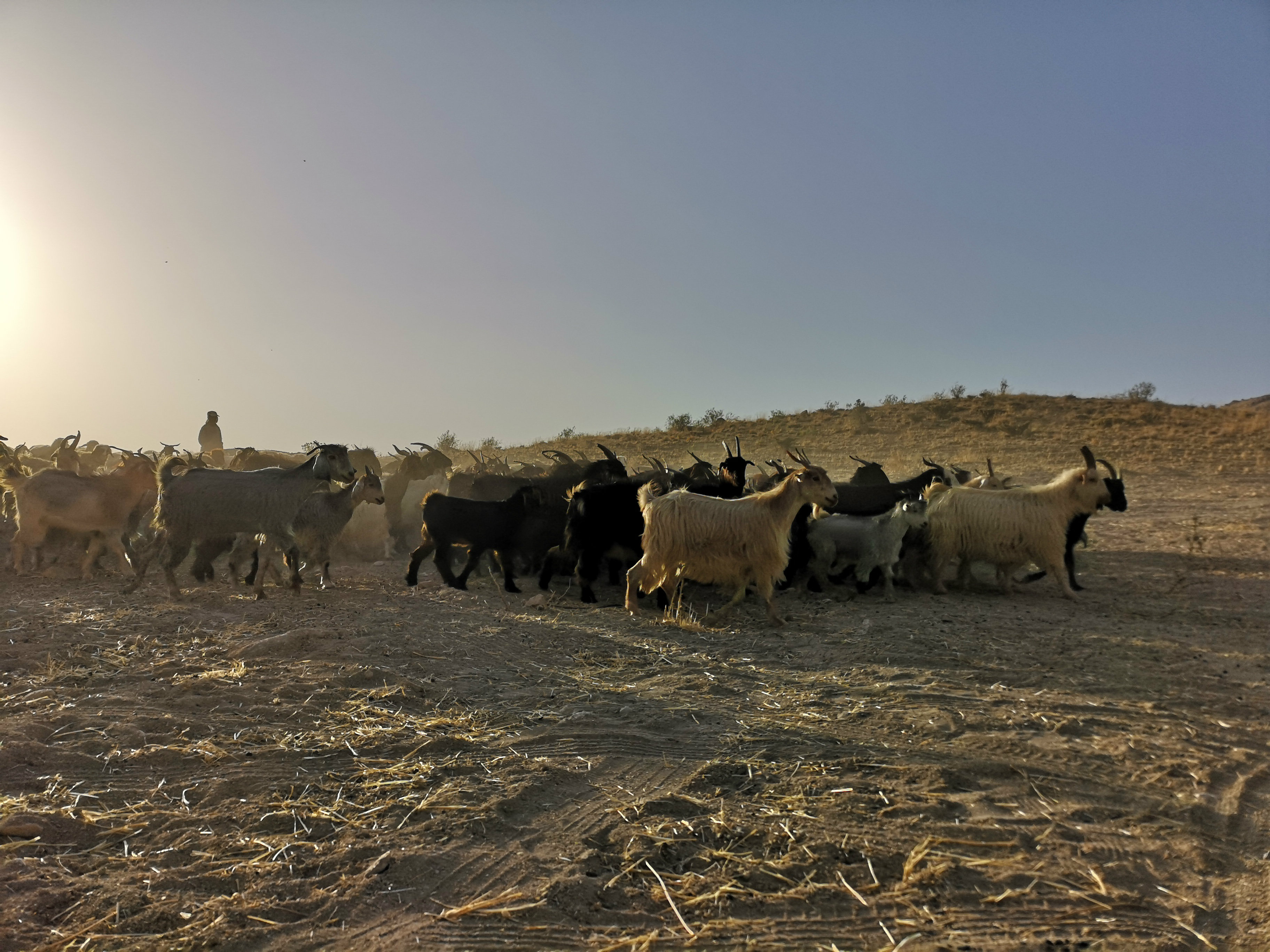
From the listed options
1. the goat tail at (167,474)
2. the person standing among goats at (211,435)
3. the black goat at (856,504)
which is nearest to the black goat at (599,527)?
the black goat at (856,504)

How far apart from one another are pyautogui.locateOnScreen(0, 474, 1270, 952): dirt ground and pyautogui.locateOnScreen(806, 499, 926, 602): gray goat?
86.1 inches

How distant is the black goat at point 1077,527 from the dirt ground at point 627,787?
108 inches

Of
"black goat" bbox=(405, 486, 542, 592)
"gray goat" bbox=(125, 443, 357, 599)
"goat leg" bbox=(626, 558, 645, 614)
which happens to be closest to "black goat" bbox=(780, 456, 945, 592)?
"goat leg" bbox=(626, 558, 645, 614)

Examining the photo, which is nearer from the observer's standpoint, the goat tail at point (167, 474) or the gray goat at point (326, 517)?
the goat tail at point (167, 474)

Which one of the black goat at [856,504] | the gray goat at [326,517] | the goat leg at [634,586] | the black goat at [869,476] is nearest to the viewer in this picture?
the goat leg at [634,586]

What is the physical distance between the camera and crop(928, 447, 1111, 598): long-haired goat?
9742mm

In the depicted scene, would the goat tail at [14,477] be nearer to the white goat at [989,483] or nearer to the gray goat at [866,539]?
the gray goat at [866,539]

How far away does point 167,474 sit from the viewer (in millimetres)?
9391

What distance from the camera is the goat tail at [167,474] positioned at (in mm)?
9336

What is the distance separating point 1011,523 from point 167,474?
401 inches

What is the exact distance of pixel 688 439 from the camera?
33.0 metres

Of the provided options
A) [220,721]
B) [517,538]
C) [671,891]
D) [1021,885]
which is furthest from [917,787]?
[517,538]

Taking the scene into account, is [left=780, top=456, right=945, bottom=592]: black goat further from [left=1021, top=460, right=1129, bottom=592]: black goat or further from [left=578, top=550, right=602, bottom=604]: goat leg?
[left=578, top=550, right=602, bottom=604]: goat leg

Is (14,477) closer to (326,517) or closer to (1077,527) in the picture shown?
(326,517)
